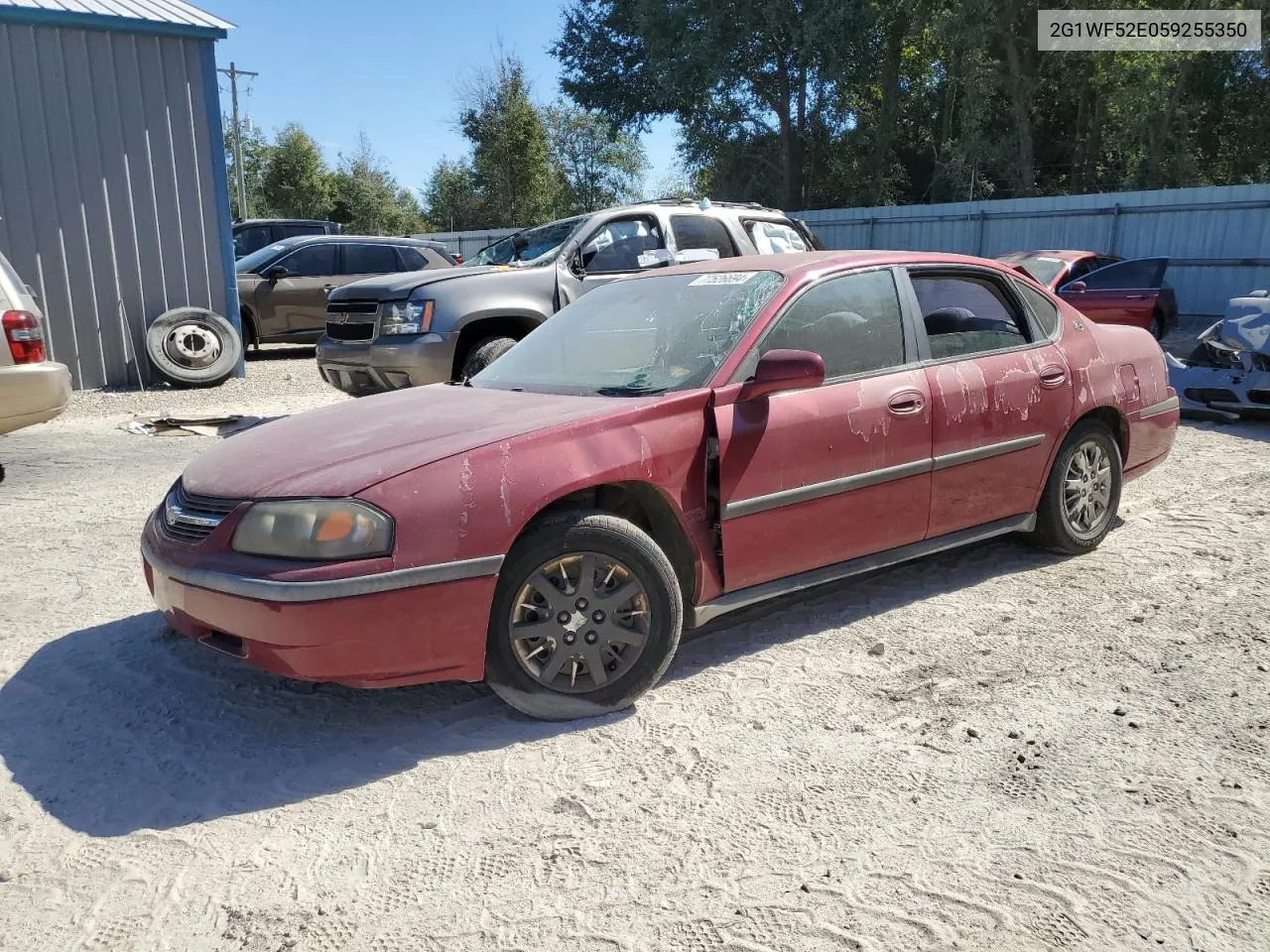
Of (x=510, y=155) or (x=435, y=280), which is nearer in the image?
(x=435, y=280)

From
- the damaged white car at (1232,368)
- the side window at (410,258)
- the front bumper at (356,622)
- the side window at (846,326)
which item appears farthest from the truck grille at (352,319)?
the damaged white car at (1232,368)

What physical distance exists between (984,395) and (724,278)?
4.19 feet

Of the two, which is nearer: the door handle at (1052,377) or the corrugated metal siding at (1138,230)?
the door handle at (1052,377)

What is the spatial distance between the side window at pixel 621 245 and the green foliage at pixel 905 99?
1967 cm

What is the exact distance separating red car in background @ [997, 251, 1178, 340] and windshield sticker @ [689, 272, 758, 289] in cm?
1056

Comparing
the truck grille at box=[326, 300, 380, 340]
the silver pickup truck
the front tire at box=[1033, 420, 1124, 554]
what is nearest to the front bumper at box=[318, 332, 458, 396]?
the silver pickup truck

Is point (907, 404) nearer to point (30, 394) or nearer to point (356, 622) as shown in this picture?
point (356, 622)

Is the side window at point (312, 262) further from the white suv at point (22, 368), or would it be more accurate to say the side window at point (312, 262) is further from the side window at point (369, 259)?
the white suv at point (22, 368)

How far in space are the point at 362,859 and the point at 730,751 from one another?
1.16m

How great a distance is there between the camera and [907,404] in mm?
4168

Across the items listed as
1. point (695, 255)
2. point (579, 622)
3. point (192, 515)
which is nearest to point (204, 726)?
point (192, 515)

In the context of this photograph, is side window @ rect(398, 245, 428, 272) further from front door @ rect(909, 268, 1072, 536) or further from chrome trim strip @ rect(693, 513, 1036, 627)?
chrome trim strip @ rect(693, 513, 1036, 627)

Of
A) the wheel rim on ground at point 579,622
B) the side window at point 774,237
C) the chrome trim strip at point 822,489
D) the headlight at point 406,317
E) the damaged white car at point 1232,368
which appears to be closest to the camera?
the wheel rim on ground at point 579,622

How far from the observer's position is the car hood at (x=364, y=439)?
124 inches
